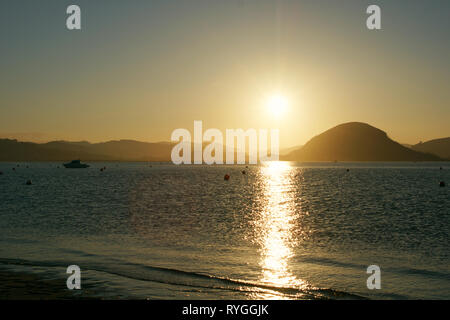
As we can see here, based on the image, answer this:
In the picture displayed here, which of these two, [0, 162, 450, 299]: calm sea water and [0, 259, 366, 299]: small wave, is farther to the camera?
[0, 162, 450, 299]: calm sea water

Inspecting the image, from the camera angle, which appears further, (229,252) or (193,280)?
(229,252)

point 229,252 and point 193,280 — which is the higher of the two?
point 193,280

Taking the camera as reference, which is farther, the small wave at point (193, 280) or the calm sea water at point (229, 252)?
the calm sea water at point (229, 252)

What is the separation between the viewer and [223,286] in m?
16.1

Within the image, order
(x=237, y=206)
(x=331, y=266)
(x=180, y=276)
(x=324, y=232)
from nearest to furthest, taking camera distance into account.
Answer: (x=180, y=276) → (x=331, y=266) → (x=324, y=232) → (x=237, y=206)

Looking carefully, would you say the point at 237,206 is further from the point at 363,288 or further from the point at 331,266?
the point at 363,288

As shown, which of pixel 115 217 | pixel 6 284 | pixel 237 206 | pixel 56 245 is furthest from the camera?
pixel 237 206

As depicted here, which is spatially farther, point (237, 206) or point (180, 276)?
point (237, 206)

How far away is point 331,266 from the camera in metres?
20.2

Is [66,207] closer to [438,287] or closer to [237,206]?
[237,206]
